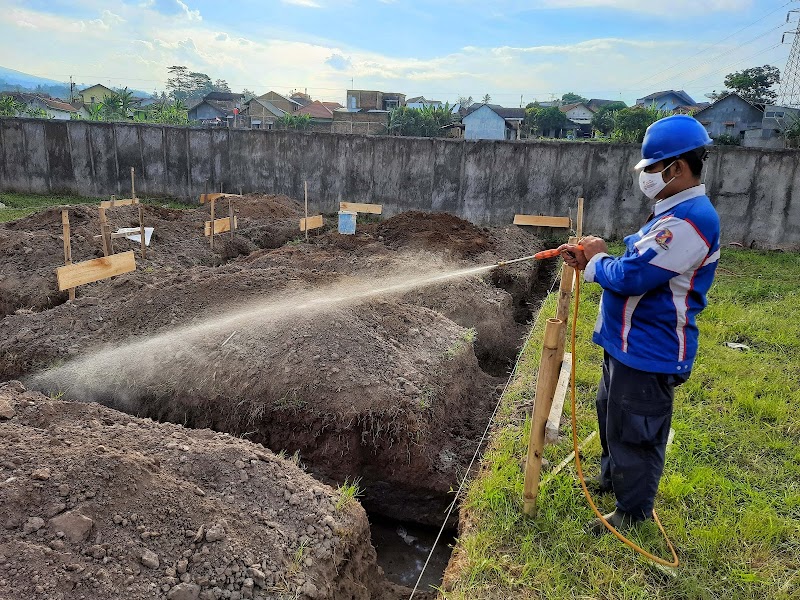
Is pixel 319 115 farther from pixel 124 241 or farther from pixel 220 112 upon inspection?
pixel 124 241

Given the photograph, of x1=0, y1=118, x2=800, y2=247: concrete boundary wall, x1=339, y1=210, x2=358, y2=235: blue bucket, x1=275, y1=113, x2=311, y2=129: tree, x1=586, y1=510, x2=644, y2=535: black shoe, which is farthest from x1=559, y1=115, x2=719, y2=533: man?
x1=275, y1=113, x2=311, y2=129: tree

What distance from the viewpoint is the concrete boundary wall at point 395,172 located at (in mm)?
14523

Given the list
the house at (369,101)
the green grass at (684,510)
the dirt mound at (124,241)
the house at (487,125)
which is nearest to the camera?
the green grass at (684,510)

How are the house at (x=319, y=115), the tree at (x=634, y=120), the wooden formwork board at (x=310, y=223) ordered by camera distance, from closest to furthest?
1. the wooden formwork board at (x=310, y=223)
2. the tree at (x=634, y=120)
3. the house at (x=319, y=115)

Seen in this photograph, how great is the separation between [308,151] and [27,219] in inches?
321

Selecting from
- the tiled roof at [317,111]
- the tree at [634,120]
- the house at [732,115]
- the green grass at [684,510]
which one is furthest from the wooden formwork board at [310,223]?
the tiled roof at [317,111]

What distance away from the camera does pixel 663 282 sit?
9.93 ft

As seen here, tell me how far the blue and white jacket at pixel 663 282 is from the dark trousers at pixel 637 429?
0.11 metres

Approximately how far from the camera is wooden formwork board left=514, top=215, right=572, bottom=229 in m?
15.3

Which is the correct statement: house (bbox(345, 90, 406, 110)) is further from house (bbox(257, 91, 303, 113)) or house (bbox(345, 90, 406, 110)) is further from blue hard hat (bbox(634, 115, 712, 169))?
blue hard hat (bbox(634, 115, 712, 169))

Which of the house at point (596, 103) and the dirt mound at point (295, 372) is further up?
the house at point (596, 103)

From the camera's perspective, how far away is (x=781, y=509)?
13.2 ft

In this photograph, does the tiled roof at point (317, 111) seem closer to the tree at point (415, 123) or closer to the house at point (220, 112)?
the house at point (220, 112)

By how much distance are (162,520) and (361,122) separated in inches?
2182
